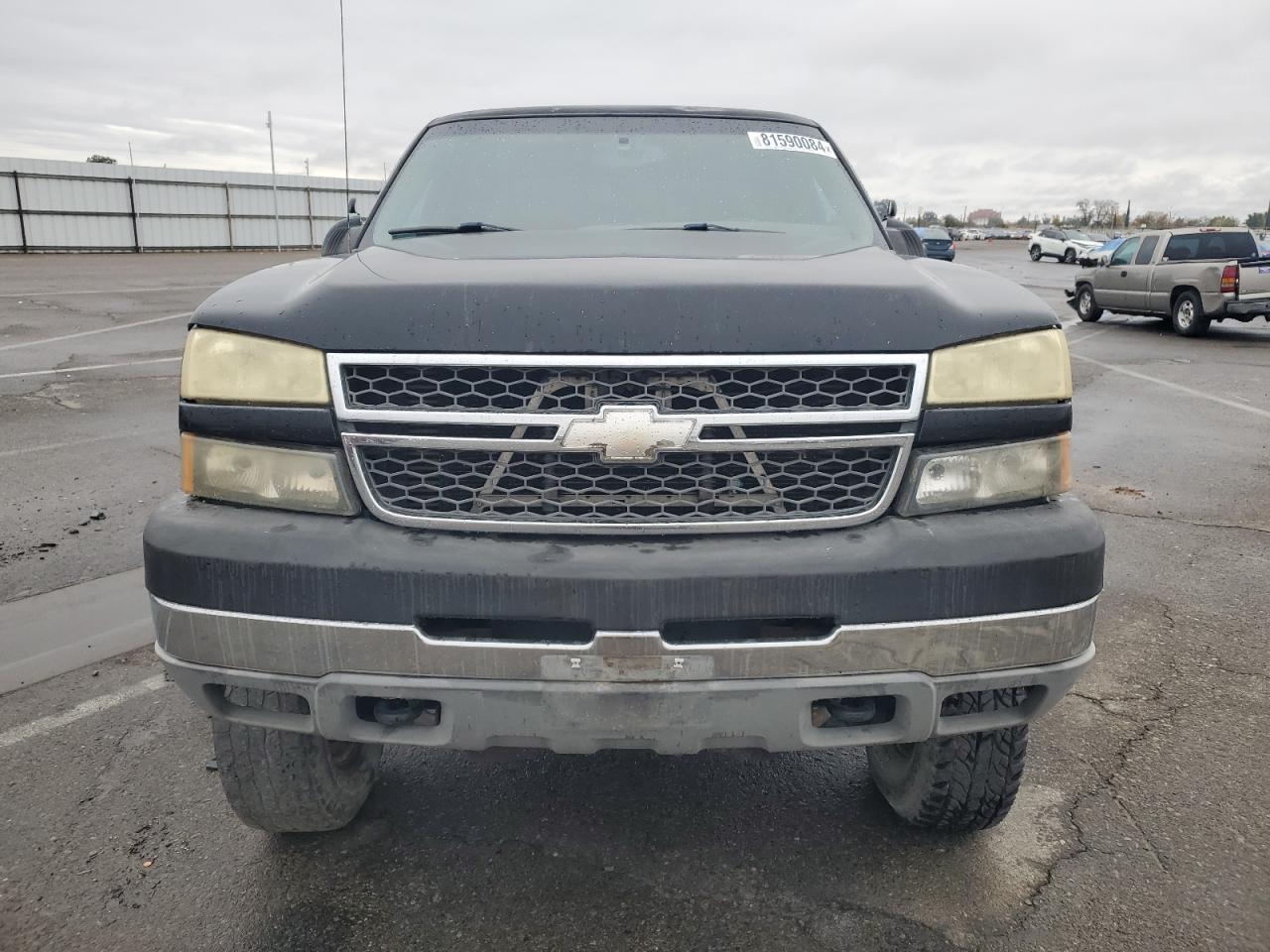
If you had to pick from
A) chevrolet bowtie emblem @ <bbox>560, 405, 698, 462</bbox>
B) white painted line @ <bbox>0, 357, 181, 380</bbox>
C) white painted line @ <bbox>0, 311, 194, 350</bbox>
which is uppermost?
chevrolet bowtie emblem @ <bbox>560, 405, 698, 462</bbox>

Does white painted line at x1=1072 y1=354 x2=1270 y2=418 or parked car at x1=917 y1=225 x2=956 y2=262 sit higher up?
parked car at x1=917 y1=225 x2=956 y2=262

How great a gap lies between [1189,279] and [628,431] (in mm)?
16573

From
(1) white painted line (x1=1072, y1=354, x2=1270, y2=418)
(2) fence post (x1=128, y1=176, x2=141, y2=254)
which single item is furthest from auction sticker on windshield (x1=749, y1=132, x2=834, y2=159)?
(2) fence post (x1=128, y1=176, x2=141, y2=254)

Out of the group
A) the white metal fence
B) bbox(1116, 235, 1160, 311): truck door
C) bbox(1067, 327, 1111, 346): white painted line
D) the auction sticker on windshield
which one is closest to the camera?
the auction sticker on windshield

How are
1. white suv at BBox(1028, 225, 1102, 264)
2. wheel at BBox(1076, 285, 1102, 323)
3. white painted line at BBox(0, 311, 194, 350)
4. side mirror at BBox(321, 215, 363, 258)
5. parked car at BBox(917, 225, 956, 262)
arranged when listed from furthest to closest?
1. white suv at BBox(1028, 225, 1102, 264)
2. wheel at BBox(1076, 285, 1102, 323)
3. white painted line at BBox(0, 311, 194, 350)
4. parked car at BBox(917, 225, 956, 262)
5. side mirror at BBox(321, 215, 363, 258)

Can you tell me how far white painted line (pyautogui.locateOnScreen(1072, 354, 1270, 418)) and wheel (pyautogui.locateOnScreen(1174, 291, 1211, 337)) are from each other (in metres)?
3.38

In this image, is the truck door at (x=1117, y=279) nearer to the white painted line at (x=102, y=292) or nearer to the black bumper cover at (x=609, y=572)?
the white painted line at (x=102, y=292)

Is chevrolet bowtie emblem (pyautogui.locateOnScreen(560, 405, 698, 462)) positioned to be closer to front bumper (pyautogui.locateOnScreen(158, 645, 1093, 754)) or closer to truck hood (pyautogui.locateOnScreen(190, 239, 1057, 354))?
truck hood (pyautogui.locateOnScreen(190, 239, 1057, 354))

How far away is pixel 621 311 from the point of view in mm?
2008

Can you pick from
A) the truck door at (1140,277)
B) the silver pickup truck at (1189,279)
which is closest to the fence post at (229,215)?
the silver pickup truck at (1189,279)

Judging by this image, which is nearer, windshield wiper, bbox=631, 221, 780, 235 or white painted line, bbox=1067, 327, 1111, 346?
windshield wiper, bbox=631, 221, 780, 235

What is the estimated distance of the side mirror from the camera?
3215 millimetres

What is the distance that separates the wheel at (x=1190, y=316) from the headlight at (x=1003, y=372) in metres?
15.5

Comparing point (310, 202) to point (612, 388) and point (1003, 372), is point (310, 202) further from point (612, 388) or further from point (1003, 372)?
point (1003, 372)
